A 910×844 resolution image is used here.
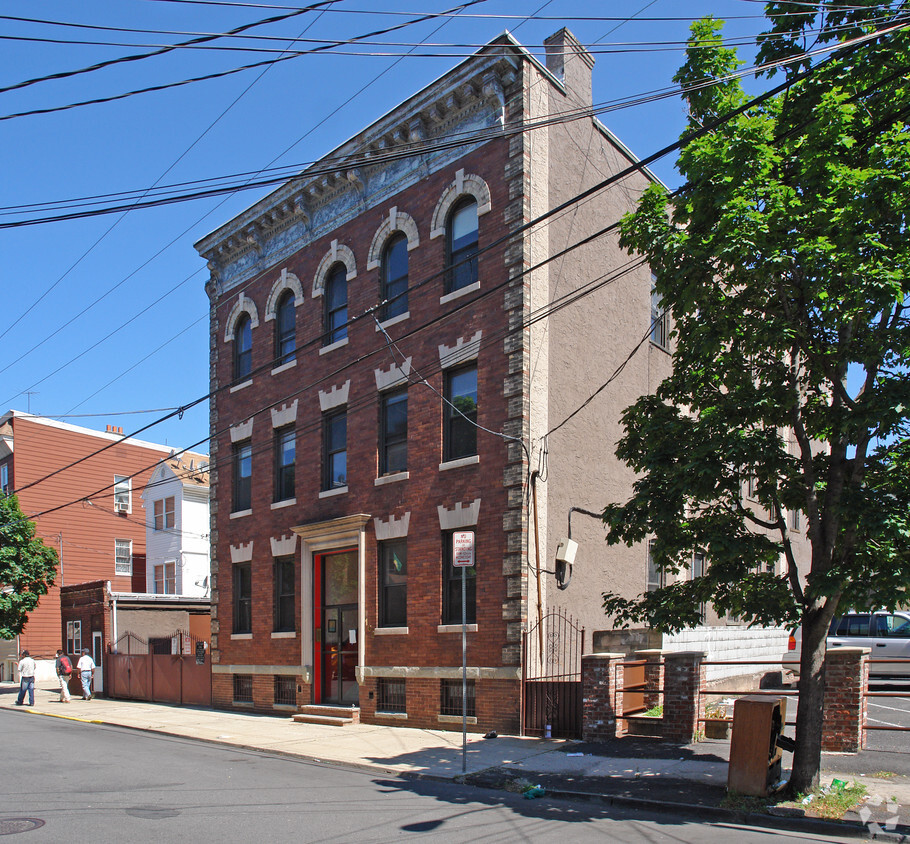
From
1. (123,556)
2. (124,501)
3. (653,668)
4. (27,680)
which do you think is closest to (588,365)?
(653,668)

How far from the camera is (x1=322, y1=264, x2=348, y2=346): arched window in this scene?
66.4 ft

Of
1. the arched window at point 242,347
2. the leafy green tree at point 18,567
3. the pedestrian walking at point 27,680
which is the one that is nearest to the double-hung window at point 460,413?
the arched window at point 242,347

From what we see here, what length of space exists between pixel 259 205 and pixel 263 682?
1232 cm

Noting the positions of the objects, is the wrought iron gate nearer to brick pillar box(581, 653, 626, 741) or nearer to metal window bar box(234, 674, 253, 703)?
brick pillar box(581, 653, 626, 741)

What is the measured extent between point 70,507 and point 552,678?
36289 millimetres

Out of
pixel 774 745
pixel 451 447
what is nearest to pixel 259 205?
pixel 451 447

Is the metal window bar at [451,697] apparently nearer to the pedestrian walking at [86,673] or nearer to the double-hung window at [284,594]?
the double-hung window at [284,594]

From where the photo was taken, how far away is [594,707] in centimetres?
1362

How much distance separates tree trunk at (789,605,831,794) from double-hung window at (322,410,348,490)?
39.6ft

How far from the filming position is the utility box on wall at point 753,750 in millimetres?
9305

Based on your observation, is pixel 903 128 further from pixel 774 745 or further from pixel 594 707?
pixel 594 707

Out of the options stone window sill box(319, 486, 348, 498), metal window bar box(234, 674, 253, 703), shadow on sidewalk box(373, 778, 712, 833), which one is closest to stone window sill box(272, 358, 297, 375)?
stone window sill box(319, 486, 348, 498)

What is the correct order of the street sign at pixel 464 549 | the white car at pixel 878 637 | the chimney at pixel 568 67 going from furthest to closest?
the white car at pixel 878 637, the chimney at pixel 568 67, the street sign at pixel 464 549

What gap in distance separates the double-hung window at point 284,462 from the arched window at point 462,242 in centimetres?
643
